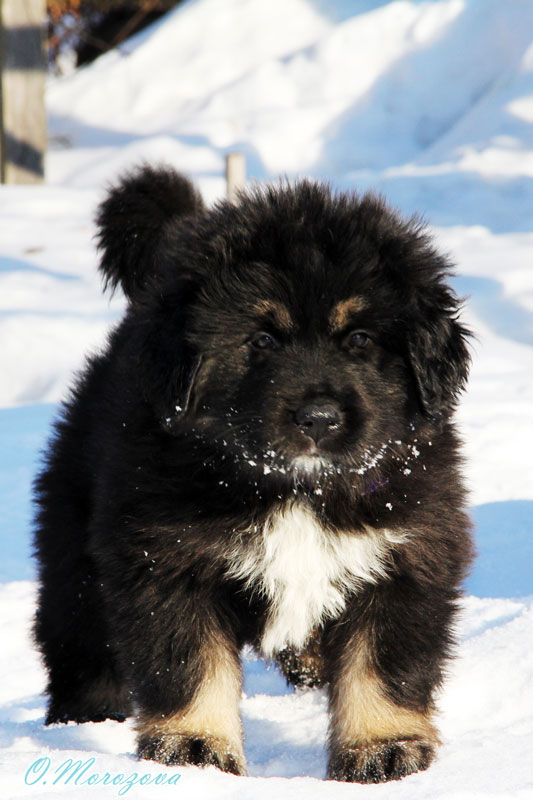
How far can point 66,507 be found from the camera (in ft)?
10.3

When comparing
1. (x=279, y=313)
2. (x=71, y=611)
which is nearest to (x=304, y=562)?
(x=279, y=313)

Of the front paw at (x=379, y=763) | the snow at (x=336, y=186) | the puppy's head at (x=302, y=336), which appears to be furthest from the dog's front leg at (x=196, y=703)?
the puppy's head at (x=302, y=336)

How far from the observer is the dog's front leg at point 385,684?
2.53 metres

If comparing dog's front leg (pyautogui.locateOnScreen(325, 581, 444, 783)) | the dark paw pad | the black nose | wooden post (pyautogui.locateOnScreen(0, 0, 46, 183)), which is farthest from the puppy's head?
wooden post (pyautogui.locateOnScreen(0, 0, 46, 183))

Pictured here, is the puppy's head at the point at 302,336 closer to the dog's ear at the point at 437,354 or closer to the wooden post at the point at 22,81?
the dog's ear at the point at 437,354

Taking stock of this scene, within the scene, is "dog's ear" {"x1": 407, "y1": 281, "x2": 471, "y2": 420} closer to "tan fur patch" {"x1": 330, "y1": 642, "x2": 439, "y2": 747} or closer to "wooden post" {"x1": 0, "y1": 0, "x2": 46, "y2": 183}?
"tan fur patch" {"x1": 330, "y1": 642, "x2": 439, "y2": 747}

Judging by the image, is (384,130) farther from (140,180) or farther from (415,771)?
(415,771)

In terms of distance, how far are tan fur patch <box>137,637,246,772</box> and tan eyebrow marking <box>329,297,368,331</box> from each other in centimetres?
77

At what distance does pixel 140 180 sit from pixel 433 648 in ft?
5.72

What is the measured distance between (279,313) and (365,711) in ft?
3.08

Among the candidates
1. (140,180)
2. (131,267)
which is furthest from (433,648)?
(140,180)

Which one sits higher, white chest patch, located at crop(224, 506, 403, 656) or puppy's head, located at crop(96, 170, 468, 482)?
puppy's head, located at crop(96, 170, 468, 482)

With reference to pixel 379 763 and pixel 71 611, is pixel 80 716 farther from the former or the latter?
pixel 379 763

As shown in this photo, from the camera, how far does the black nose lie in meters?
2.35
